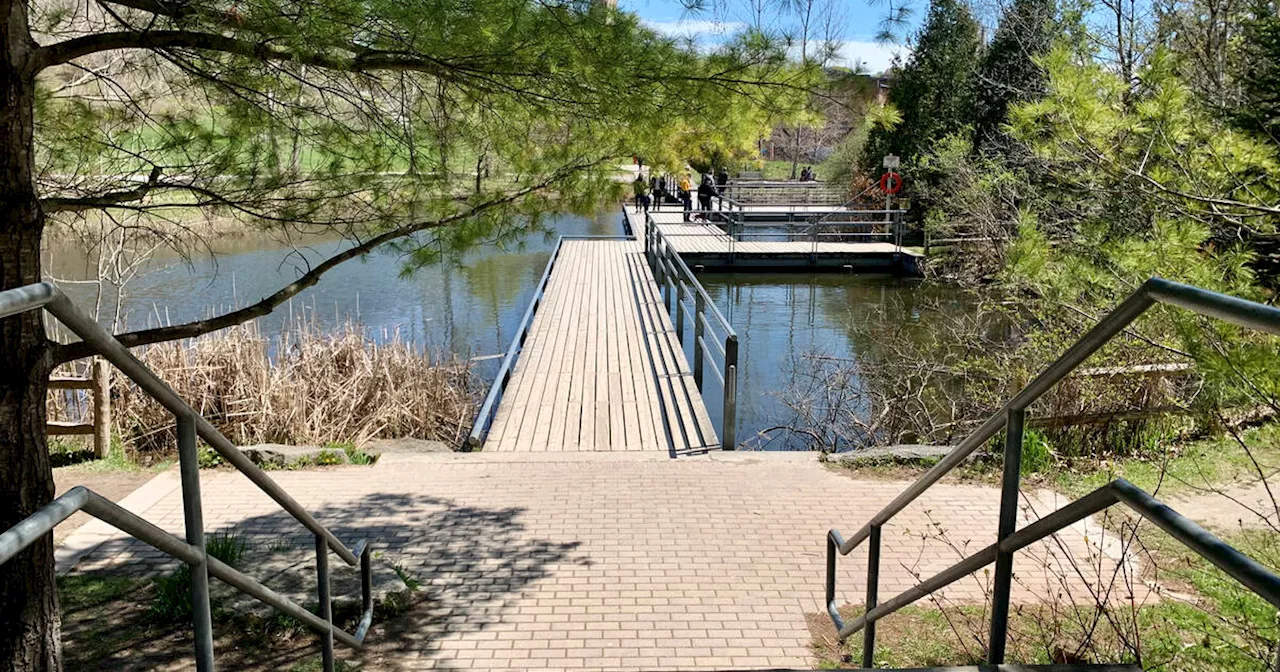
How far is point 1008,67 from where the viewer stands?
23.6m

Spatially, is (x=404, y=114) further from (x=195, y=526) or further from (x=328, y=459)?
(x=328, y=459)

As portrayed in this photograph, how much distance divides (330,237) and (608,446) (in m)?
3.76

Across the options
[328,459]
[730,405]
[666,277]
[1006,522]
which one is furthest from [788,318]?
[1006,522]

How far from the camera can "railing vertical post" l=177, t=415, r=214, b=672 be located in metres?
2.17

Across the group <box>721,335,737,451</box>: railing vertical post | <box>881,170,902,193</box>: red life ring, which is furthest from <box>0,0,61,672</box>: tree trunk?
<box>881,170,902,193</box>: red life ring

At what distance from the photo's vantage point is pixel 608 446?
870 centimetres

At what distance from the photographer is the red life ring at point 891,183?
2684 centimetres

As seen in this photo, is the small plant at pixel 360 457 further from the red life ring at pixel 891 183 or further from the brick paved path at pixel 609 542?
the red life ring at pixel 891 183

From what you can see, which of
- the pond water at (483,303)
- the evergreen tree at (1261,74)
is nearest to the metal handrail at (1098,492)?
the evergreen tree at (1261,74)

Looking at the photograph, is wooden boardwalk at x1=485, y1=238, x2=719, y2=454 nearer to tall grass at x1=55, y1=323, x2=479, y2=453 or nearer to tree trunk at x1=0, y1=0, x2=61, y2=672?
tall grass at x1=55, y1=323, x2=479, y2=453

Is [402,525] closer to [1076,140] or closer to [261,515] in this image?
[261,515]

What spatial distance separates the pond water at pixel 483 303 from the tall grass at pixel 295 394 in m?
1.72

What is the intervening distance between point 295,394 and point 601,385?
3.27m

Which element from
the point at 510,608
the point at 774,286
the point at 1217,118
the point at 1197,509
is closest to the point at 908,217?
the point at 774,286
